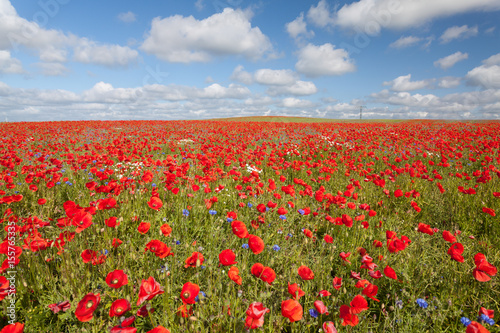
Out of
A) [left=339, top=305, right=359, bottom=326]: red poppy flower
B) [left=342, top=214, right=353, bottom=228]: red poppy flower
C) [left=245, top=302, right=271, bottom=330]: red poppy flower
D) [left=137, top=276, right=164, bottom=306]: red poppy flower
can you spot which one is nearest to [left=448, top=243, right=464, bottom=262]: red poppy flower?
[left=342, top=214, right=353, bottom=228]: red poppy flower

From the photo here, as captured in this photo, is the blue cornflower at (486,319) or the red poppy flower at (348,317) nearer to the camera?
the red poppy flower at (348,317)

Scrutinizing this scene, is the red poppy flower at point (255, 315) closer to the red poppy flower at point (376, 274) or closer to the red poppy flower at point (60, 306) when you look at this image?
the red poppy flower at point (376, 274)

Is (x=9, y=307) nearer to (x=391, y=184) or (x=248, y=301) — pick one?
(x=248, y=301)

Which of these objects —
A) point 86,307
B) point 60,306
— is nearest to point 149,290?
point 86,307

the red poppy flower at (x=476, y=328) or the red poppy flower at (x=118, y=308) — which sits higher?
the red poppy flower at (x=118, y=308)

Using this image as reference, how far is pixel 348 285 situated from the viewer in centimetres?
243

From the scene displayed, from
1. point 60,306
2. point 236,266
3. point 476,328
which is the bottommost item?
point 236,266

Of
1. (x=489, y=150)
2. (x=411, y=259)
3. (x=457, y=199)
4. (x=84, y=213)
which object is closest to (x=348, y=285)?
(x=411, y=259)

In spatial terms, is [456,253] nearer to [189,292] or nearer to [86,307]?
[189,292]

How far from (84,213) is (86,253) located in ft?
1.12

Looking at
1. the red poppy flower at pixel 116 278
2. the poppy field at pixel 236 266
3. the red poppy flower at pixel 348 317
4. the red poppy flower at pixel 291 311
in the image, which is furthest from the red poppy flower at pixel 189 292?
the red poppy flower at pixel 348 317

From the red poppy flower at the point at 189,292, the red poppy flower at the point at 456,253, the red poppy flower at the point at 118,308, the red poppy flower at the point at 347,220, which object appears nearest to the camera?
the red poppy flower at the point at 118,308

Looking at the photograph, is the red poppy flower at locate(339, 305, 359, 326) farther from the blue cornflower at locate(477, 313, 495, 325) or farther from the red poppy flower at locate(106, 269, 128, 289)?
the red poppy flower at locate(106, 269, 128, 289)

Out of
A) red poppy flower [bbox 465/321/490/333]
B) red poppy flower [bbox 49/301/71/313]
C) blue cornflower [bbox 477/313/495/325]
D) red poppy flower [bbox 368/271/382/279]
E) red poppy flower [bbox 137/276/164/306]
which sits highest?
red poppy flower [bbox 137/276/164/306]
